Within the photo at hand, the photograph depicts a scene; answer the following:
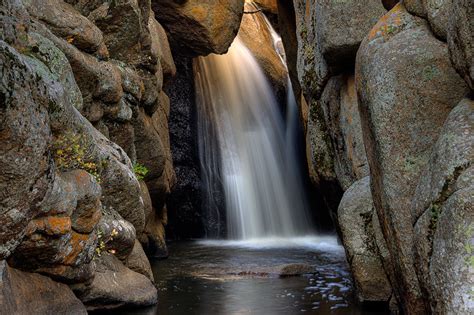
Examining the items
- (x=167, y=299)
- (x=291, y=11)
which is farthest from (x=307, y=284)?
(x=291, y=11)

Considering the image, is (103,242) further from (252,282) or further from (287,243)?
(287,243)

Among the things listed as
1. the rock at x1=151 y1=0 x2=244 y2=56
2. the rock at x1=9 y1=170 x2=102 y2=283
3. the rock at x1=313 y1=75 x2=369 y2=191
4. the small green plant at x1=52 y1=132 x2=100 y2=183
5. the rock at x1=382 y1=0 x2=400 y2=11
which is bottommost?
the rock at x1=9 y1=170 x2=102 y2=283

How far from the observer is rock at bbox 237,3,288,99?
30.9 meters

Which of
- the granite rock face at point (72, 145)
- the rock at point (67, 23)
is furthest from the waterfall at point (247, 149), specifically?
the rock at point (67, 23)

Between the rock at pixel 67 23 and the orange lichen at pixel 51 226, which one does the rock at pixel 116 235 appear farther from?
the rock at pixel 67 23

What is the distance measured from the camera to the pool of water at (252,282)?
11.9 meters

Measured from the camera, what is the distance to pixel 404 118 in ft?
27.7

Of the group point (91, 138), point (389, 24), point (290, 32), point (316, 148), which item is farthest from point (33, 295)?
point (290, 32)

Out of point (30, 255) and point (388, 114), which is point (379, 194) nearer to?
point (388, 114)

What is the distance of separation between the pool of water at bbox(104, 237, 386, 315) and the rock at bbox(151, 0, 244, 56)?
913 centimetres

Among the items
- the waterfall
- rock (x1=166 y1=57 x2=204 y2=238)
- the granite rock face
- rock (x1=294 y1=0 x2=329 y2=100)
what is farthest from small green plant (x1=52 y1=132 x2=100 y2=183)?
rock (x1=166 y1=57 x2=204 y2=238)

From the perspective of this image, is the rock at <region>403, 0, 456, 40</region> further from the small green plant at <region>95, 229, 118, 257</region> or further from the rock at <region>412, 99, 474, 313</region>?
the small green plant at <region>95, 229, 118, 257</region>

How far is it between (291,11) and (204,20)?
3.70 m

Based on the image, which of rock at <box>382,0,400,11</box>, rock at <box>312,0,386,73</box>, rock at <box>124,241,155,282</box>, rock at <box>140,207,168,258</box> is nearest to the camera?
rock at <box>382,0,400,11</box>
